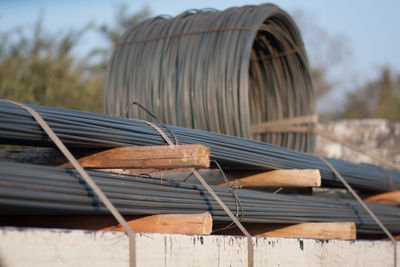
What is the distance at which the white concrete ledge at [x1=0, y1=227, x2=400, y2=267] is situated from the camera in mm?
1759

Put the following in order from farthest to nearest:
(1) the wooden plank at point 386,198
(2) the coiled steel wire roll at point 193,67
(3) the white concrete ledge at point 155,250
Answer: (1) the wooden plank at point 386,198 < (2) the coiled steel wire roll at point 193,67 < (3) the white concrete ledge at point 155,250

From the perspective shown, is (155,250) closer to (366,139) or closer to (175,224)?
(175,224)

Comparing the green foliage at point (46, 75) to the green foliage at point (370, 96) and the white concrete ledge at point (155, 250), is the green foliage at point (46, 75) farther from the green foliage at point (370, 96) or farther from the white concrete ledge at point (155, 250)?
the green foliage at point (370, 96)

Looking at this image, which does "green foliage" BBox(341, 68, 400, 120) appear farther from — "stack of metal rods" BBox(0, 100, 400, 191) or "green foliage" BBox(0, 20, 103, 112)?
"stack of metal rods" BBox(0, 100, 400, 191)

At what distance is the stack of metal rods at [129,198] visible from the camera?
6.53 ft

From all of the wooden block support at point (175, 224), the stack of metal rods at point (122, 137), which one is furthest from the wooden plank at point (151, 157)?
the wooden block support at point (175, 224)

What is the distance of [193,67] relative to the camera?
4.57m

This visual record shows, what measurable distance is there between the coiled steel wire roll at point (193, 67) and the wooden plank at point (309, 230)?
42.0 inches

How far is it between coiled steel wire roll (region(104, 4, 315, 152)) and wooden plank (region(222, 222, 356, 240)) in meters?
1.07

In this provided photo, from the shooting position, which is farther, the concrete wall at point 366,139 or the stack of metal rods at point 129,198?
the concrete wall at point 366,139

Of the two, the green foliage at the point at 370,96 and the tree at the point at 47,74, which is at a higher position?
the green foliage at the point at 370,96

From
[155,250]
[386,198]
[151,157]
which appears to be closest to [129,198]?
[151,157]

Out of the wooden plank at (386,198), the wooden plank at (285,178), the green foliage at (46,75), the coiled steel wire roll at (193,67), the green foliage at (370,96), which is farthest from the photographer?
the green foliage at (370,96)

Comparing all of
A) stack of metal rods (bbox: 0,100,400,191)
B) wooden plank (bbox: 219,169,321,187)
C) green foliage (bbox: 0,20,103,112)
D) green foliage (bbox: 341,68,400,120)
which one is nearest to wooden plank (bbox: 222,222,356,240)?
wooden plank (bbox: 219,169,321,187)
